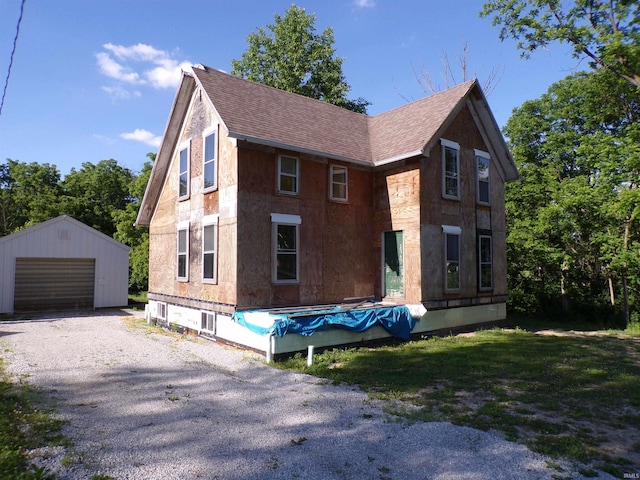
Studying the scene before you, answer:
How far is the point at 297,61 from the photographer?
30.8 meters

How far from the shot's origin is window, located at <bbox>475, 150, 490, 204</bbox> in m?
16.0

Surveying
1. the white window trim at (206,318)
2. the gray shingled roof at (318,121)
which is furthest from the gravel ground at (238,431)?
the gray shingled roof at (318,121)

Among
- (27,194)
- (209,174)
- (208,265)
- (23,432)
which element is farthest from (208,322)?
(27,194)

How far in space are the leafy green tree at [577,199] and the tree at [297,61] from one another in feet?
43.0

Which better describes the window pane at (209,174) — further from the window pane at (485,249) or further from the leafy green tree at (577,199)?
the leafy green tree at (577,199)

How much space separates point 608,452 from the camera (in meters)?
5.03

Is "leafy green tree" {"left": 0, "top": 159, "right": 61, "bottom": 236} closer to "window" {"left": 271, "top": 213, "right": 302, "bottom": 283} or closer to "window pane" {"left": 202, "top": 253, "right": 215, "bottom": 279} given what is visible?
"window pane" {"left": 202, "top": 253, "right": 215, "bottom": 279}

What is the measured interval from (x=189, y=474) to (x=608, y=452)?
491 cm

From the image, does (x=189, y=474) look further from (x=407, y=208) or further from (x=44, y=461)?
(x=407, y=208)

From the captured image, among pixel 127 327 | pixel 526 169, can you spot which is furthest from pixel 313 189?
pixel 526 169

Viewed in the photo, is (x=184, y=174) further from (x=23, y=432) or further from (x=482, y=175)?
(x=482, y=175)

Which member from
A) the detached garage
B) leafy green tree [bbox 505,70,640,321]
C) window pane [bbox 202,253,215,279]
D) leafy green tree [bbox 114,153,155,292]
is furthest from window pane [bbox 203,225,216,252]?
leafy green tree [bbox 114,153,155,292]

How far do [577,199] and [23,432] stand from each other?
64.0ft

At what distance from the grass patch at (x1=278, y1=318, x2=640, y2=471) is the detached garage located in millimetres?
15427
